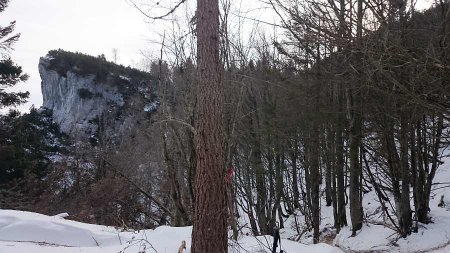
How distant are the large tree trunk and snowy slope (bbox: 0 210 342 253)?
787mm

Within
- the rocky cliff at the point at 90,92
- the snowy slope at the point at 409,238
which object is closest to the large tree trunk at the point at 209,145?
the snowy slope at the point at 409,238

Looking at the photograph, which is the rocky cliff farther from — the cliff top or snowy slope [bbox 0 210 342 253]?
snowy slope [bbox 0 210 342 253]

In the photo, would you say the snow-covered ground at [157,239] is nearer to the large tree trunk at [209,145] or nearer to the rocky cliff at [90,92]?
the large tree trunk at [209,145]

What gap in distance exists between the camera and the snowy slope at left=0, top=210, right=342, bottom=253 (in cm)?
603

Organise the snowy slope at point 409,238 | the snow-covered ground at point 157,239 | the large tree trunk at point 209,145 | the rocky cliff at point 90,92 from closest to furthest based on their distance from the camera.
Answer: the large tree trunk at point 209,145
the snow-covered ground at point 157,239
the snowy slope at point 409,238
the rocky cliff at point 90,92

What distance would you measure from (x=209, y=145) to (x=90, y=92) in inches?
1458

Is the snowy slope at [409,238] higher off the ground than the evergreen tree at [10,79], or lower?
lower

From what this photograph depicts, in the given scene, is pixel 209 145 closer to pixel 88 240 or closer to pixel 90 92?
pixel 88 240

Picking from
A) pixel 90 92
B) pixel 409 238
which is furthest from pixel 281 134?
pixel 90 92

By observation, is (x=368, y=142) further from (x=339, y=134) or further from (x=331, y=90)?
(x=331, y=90)

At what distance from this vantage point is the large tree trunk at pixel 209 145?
16.9 feet

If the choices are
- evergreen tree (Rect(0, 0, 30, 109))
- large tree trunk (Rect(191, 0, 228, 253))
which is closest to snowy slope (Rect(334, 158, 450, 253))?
large tree trunk (Rect(191, 0, 228, 253))

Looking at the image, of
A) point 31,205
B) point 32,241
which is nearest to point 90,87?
point 31,205

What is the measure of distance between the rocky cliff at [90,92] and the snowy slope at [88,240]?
28.2 metres
